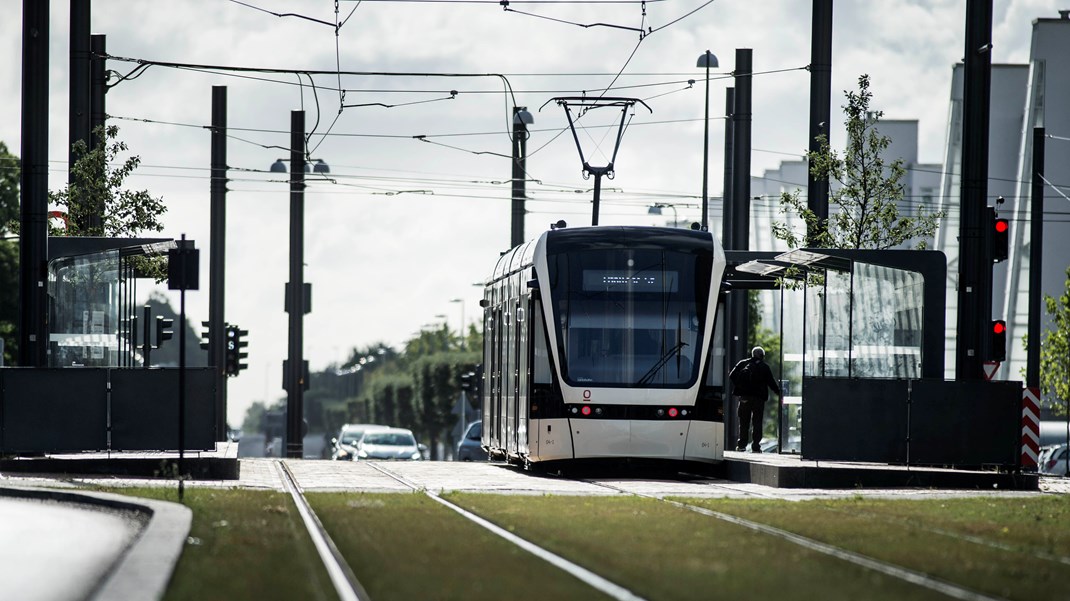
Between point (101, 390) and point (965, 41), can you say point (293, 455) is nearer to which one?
point (101, 390)

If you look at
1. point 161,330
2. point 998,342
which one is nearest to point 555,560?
point 998,342

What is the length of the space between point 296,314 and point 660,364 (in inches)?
920

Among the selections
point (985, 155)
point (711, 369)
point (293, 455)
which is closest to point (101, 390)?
point (711, 369)

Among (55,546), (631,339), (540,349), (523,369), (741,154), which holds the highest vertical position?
(741,154)

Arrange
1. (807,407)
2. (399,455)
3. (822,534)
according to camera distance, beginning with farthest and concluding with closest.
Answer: (399,455) → (807,407) → (822,534)

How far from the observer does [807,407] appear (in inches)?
875

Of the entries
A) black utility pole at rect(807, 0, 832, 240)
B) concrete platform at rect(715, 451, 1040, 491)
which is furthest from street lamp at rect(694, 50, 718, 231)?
concrete platform at rect(715, 451, 1040, 491)

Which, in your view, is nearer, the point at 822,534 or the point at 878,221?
the point at 822,534

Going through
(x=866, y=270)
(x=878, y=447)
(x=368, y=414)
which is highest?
(x=866, y=270)

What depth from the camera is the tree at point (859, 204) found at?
92.9ft

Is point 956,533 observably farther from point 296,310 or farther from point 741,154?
point 296,310

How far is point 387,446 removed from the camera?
169 feet

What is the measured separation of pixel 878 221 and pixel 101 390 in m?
12.8

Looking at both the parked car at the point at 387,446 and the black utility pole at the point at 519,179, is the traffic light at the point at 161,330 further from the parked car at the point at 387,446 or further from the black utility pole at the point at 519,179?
the parked car at the point at 387,446
